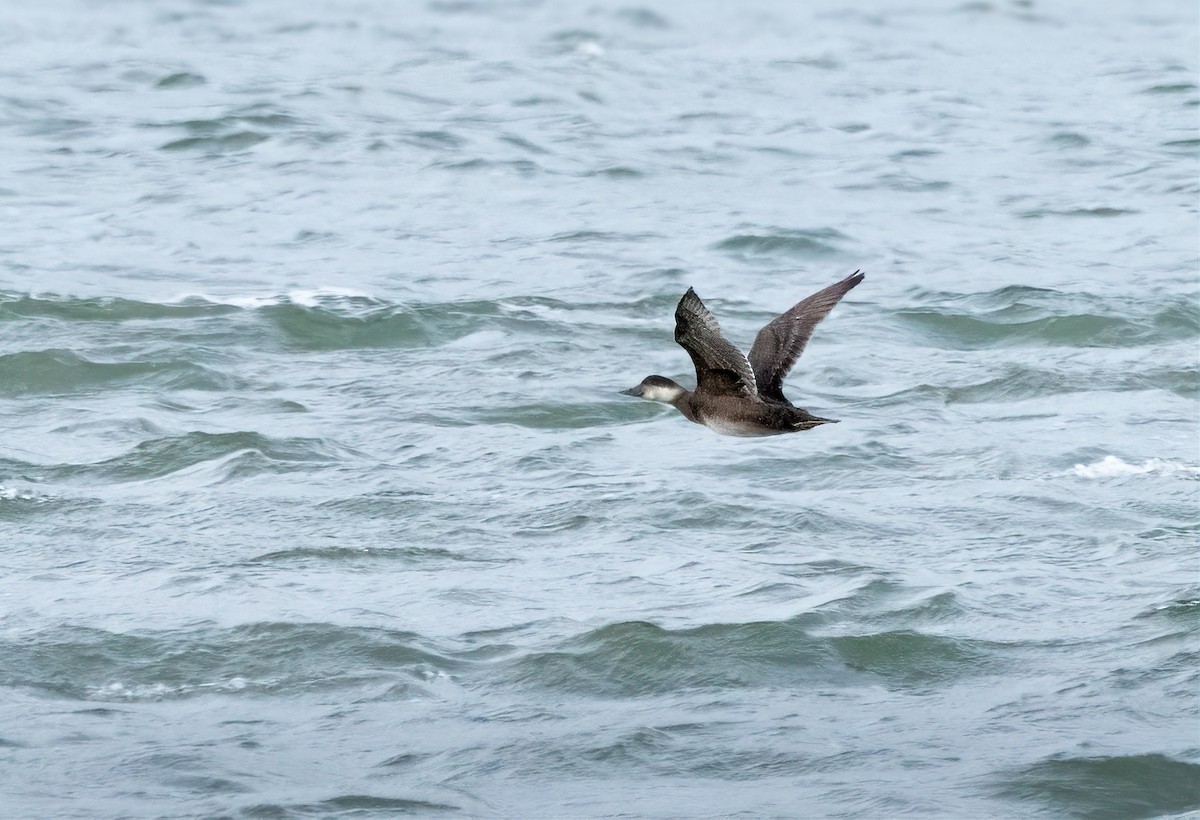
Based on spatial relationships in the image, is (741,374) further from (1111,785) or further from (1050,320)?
(1050,320)

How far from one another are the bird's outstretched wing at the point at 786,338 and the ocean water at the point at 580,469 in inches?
61.2

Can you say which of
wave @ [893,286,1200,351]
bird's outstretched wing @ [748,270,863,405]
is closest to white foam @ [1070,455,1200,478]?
wave @ [893,286,1200,351]

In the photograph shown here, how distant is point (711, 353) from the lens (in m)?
7.62

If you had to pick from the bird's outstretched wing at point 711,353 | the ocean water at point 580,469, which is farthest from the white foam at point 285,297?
the bird's outstretched wing at point 711,353

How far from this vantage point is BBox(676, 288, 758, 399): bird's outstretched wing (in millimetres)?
7410

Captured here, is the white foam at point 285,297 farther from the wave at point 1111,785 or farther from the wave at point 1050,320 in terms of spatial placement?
the wave at point 1111,785

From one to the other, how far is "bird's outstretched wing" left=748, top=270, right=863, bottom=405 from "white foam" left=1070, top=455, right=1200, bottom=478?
3.72 m

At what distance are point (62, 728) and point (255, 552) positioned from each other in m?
2.11

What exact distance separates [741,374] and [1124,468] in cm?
466

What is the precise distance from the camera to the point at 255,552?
33.7 feet

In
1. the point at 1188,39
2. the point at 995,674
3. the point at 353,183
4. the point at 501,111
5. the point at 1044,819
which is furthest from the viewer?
the point at 1188,39

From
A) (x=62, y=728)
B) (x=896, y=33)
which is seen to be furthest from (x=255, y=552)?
(x=896, y=33)

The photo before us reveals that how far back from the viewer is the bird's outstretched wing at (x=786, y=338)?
8.20 metres

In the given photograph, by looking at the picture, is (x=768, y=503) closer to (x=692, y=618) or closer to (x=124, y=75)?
(x=692, y=618)
